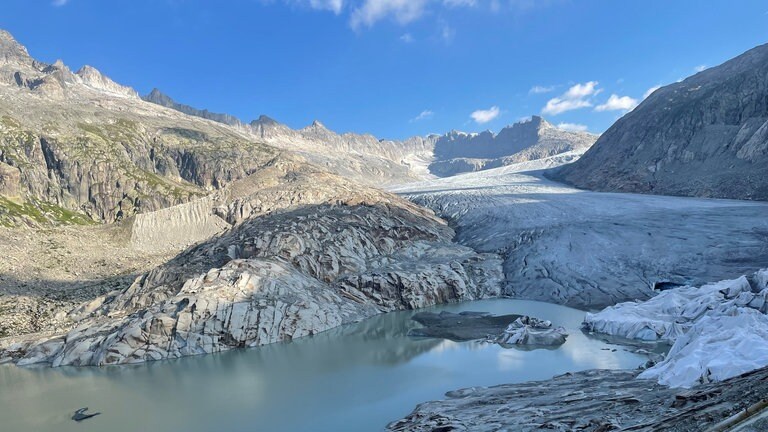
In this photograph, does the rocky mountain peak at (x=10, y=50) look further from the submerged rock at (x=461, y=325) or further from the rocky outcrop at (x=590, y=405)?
the rocky outcrop at (x=590, y=405)

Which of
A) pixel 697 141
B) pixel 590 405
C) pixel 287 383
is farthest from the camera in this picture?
pixel 697 141

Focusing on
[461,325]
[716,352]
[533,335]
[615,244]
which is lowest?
[533,335]

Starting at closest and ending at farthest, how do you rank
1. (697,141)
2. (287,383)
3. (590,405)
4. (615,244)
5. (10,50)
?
1. (590,405)
2. (287,383)
3. (615,244)
4. (697,141)
5. (10,50)

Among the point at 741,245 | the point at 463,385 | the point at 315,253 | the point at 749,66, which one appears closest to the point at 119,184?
the point at 315,253

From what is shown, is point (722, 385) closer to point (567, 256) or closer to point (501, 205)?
point (567, 256)

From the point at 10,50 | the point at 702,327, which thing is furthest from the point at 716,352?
the point at 10,50

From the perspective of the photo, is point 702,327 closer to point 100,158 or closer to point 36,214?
point 36,214

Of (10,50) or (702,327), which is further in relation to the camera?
(10,50)
